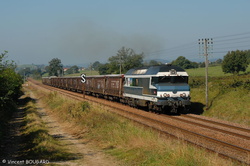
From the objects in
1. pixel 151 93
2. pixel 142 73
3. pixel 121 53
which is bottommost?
pixel 151 93

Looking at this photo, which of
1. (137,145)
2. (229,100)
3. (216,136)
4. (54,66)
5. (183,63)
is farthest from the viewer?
(54,66)

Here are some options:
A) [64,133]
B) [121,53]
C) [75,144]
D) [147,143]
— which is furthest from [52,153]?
[121,53]

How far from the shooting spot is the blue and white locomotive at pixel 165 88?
68.0ft

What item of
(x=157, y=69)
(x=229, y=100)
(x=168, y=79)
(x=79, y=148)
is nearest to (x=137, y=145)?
(x=79, y=148)

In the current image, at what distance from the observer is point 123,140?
12594 millimetres

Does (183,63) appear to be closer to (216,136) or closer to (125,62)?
(125,62)

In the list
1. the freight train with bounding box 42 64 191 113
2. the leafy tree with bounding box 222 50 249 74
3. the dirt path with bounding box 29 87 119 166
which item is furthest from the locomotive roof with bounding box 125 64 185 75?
the leafy tree with bounding box 222 50 249 74

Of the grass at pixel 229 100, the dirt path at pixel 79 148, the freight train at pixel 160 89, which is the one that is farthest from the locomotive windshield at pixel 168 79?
the dirt path at pixel 79 148

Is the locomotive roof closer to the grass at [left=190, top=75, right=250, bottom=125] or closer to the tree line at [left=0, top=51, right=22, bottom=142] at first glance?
the grass at [left=190, top=75, right=250, bottom=125]

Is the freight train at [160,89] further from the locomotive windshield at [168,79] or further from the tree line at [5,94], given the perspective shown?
the tree line at [5,94]

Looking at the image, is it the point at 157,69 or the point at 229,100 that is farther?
the point at 229,100

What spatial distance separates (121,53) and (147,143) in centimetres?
10057

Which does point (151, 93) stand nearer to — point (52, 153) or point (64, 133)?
point (64, 133)

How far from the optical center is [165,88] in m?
20.7
